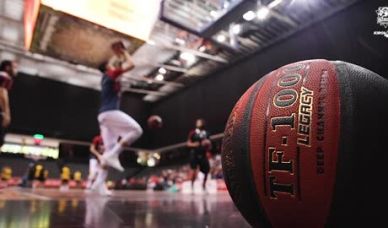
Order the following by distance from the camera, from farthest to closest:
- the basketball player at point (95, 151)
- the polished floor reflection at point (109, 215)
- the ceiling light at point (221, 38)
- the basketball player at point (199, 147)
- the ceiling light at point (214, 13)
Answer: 1. the ceiling light at point (221, 38)
2. the basketball player at point (95, 151)
3. the ceiling light at point (214, 13)
4. the basketball player at point (199, 147)
5. the polished floor reflection at point (109, 215)

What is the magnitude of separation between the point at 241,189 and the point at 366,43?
29.3ft

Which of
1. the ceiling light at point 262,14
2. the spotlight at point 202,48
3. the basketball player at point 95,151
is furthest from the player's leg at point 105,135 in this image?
the spotlight at point 202,48

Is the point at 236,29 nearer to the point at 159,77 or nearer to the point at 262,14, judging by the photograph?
the point at 262,14

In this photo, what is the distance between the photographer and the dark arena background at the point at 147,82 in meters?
3.38

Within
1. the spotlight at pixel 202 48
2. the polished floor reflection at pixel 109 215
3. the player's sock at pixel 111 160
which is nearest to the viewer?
the polished floor reflection at pixel 109 215

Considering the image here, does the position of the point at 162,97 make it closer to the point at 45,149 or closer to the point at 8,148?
the point at 45,149

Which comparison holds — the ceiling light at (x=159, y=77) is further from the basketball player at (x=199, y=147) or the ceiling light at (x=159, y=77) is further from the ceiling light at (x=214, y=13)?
the basketball player at (x=199, y=147)

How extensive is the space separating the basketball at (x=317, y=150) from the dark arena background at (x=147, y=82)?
182 millimetres

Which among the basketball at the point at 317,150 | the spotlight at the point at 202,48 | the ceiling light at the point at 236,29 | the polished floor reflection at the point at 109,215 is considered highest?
the spotlight at the point at 202,48

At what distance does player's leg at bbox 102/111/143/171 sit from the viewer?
16.3ft

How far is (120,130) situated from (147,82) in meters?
14.9

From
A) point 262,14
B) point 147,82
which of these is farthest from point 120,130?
point 147,82

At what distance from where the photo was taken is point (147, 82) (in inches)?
779

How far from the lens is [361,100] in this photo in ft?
3.68
